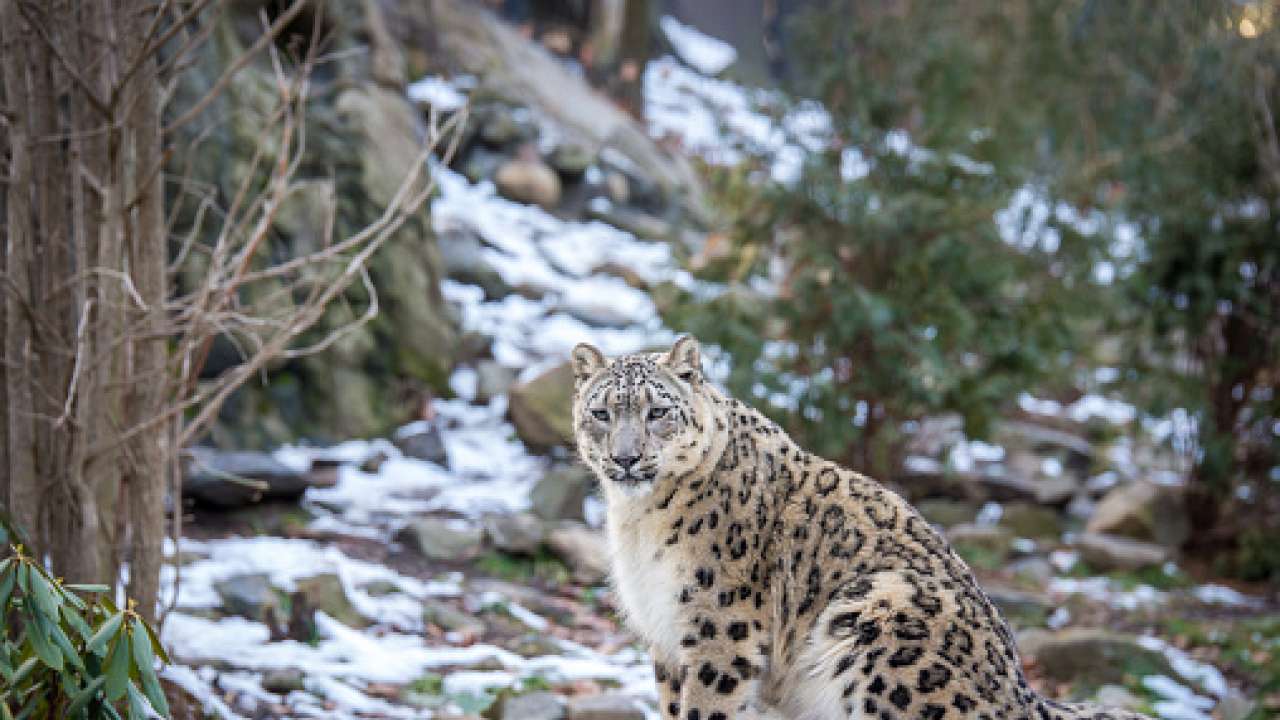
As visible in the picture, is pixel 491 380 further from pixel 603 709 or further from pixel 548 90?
pixel 548 90

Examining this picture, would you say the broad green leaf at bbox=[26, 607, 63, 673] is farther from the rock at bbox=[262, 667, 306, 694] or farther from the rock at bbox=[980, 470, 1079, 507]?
the rock at bbox=[980, 470, 1079, 507]

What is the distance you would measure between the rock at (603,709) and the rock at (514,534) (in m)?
2.87

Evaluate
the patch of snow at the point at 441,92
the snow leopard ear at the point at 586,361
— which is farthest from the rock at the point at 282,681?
the patch of snow at the point at 441,92

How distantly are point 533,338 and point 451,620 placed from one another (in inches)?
264

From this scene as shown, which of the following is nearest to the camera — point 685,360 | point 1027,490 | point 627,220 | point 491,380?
point 685,360

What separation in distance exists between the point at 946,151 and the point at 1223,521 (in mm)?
4785

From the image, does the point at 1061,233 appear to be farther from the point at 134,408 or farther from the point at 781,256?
the point at 134,408

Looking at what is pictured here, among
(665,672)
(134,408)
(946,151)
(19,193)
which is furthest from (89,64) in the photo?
(946,151)

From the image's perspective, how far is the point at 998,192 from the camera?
11.2 meters

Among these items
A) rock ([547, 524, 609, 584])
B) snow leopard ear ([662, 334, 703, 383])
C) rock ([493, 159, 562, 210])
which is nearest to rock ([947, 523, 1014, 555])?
rock ([547, 524, 609, 584])

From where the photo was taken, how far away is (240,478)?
8.73m

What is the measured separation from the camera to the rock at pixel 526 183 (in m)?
17.6

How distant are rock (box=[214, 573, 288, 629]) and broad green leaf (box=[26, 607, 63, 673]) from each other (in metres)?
3.05

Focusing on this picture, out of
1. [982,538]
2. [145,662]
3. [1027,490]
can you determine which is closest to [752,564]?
[145,662]
